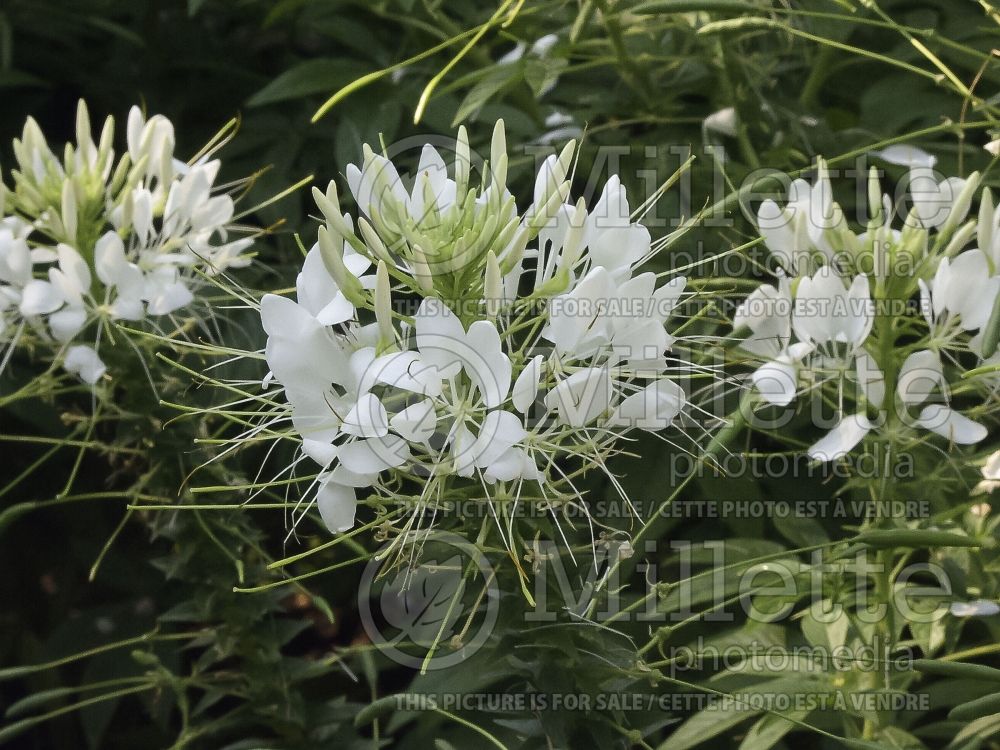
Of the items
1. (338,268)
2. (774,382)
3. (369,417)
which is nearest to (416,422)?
(369,417)

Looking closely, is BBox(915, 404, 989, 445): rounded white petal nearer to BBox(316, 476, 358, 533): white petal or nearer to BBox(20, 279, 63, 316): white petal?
BBox(316, 476, 358, 533): white petal

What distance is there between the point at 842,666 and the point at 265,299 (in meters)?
0.71

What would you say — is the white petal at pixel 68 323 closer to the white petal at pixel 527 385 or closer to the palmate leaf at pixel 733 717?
the white petal at pixel 527 385

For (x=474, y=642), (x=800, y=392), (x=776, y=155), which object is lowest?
(x=474, y=642)

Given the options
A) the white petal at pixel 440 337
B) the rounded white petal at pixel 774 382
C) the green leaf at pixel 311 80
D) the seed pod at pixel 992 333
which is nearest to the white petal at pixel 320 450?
the white petal at pixel 440 337

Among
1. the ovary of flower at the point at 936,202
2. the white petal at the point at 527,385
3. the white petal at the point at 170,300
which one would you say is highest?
the ovary of flower at the point at 936,202

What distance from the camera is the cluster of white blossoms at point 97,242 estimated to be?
1.25m

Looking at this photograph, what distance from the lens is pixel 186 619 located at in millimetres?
1292

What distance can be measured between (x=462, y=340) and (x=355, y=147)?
0.67 metres

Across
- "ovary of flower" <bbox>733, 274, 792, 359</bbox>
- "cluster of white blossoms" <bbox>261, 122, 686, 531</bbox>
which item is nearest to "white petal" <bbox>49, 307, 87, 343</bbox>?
"cluster of white blossoms" <bbox>261, 122, 686, 531</bbox>

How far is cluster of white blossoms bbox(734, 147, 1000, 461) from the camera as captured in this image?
1060 millimetres

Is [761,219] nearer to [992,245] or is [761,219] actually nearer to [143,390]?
[992,245]

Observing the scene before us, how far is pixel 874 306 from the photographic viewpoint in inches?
43.1

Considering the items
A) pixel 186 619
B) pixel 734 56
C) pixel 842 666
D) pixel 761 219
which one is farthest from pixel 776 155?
pixel 186 619
